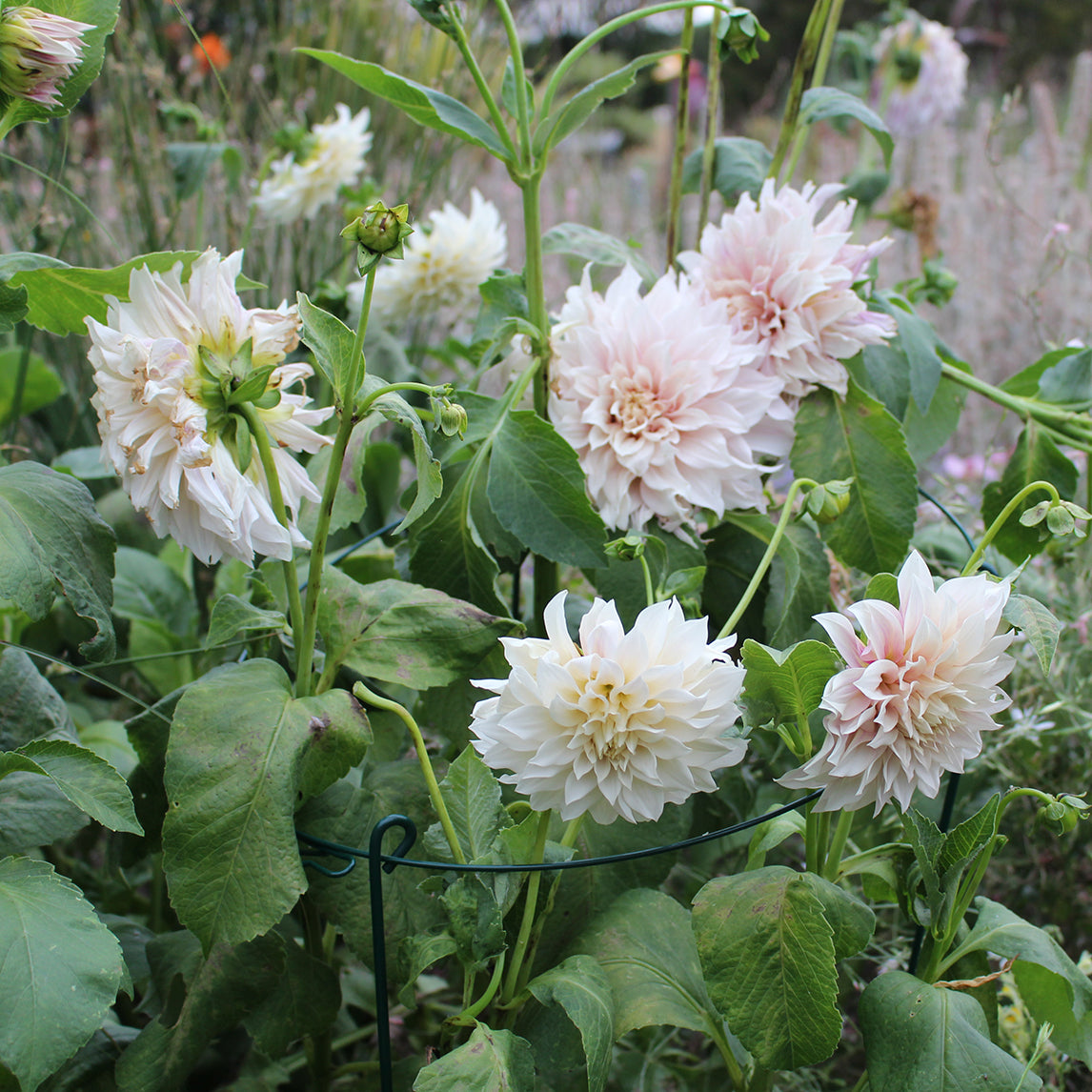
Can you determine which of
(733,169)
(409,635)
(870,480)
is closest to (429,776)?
(409,635)

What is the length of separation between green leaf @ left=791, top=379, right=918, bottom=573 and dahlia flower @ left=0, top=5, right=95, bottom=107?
0.58 m

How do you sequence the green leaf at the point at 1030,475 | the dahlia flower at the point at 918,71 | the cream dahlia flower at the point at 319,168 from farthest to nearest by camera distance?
1. the dahlia flower at the point at 918,71
2. the cream dahlia flower at the point at 319,168
3. the green leaf at the point at 1030,475

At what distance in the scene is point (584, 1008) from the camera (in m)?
0.55

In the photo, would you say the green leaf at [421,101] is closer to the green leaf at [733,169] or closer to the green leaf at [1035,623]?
the green leaf at [733,169]

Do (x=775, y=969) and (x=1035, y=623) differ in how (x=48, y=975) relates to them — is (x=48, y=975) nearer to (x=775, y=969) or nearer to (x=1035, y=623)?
(x=775, y=969)

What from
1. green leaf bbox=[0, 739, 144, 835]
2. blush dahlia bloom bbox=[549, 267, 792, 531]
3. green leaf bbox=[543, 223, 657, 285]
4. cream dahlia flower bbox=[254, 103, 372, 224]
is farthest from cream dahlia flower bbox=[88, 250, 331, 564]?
cream dahlia flower bbox=[254, 103, 372, 224]

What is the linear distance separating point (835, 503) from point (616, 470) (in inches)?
7.0

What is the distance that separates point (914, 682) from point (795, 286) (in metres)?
0.36

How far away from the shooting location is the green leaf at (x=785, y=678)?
55 cm

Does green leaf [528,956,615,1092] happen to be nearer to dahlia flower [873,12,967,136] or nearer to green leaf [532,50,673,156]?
green leaf [532,50,673,156]

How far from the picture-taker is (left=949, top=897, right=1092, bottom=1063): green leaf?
0.63 m

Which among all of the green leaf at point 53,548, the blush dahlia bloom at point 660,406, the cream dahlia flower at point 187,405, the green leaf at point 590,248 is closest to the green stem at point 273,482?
the cream dahlia flower at point 187,405

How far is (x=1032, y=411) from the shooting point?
2.83 feet

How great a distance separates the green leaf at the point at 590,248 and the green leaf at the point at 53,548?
0.43 m
